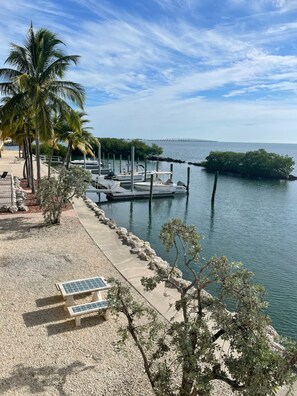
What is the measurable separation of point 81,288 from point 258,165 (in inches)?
1971

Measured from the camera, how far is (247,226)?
77.6 feet

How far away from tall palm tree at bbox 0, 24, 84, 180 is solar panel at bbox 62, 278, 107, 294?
10.7 m

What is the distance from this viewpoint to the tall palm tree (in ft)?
53.1

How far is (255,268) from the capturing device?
15.6 meters

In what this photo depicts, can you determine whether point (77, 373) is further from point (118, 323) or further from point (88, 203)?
point (88, 203)

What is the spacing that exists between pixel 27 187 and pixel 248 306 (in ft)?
78.9

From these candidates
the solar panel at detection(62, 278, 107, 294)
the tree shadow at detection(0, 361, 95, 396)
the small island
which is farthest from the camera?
the small island

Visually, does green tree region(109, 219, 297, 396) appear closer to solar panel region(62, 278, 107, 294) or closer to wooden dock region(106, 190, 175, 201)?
solar panel region(62, 278, 107, 294)

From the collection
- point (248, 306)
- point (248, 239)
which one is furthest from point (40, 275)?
point (248, 239)

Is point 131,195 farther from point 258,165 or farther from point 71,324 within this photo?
point 258,165

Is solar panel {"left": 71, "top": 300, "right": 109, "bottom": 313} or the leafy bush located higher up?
the leafy bush

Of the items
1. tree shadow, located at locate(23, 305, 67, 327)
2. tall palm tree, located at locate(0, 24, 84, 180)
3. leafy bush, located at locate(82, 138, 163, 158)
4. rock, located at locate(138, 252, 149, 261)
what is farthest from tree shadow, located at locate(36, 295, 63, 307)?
leafy bush, located at locate(82, 138, 163, 158)

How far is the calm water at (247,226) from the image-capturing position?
530 inches

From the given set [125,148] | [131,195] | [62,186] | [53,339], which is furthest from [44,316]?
[125,148]
